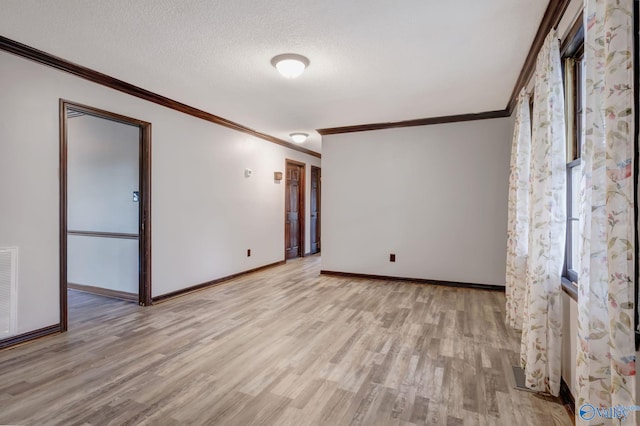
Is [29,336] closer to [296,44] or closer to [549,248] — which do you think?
[296,44]

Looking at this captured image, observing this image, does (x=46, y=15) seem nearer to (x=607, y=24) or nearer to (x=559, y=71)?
Answer: (x=607, y=24)

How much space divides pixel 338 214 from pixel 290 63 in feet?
10.0

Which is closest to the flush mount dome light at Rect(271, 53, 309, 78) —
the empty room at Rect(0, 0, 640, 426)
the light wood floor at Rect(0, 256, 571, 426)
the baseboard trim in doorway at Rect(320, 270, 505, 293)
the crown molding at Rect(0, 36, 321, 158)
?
the empty room at Rect(0, 0, 640, 426)

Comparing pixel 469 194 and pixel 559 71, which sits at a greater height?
pixel 559 71

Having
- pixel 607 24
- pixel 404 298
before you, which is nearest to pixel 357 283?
pixel 404 298

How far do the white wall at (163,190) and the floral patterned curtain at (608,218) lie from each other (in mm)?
3857

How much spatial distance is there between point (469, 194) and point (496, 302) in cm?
154

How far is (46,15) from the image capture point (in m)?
2.22

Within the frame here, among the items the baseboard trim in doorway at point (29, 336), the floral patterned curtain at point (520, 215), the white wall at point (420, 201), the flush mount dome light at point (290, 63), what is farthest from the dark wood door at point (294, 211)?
the floral patterned curtain at point (520, 215)

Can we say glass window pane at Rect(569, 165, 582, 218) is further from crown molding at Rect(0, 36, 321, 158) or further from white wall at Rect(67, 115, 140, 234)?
white wall at Rect(67, 115, 140, 234)

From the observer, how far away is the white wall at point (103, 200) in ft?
13.4

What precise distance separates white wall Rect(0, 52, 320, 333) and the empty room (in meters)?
0.02

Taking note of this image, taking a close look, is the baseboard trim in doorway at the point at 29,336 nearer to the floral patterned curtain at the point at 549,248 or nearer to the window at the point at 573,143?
the floral patterned curtain at the point at 549,248

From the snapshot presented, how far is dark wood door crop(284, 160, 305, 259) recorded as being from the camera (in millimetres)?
6832
